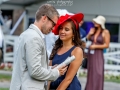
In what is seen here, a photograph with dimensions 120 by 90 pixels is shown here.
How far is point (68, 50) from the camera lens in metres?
4.89

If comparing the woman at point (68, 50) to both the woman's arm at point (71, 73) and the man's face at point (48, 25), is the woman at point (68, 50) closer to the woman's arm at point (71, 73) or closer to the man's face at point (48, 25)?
the woman's arm at point (71, 73)

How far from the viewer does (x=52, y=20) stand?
4.47 metres

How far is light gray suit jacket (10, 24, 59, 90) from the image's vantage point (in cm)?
426

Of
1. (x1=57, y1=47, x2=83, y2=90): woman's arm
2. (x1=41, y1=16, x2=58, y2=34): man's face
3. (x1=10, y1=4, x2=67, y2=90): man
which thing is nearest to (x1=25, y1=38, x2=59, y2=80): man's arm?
(x1=10, y1=4, x2=67, y2=90): man

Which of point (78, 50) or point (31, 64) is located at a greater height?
point (78, 50)

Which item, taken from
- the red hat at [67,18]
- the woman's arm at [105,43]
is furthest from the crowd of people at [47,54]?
the woman's arm at [105,43]

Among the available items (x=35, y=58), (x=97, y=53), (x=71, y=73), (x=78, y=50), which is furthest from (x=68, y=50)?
(x=97, y=53)

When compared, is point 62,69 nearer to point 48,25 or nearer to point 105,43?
point 48,25

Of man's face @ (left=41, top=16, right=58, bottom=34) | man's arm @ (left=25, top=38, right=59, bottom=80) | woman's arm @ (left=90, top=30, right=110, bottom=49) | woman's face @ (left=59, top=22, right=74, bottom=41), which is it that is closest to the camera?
man's arm @ (left=25, top=38, right=59, bottom=80)

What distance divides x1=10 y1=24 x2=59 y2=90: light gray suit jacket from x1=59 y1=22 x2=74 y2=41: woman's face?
20.6 inches

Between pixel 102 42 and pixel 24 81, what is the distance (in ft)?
20.6

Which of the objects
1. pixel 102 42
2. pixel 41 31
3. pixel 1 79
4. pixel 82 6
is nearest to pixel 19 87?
pixel 41 31

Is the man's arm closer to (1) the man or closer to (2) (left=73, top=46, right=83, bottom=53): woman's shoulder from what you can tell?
(1) the man

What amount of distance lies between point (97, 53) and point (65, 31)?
19.2ft
